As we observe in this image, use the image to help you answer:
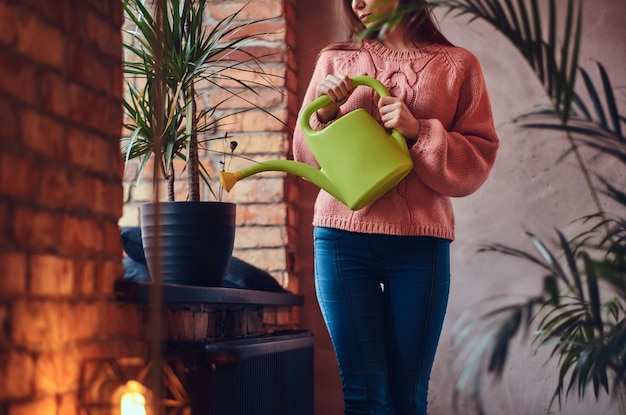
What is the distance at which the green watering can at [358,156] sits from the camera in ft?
5.23

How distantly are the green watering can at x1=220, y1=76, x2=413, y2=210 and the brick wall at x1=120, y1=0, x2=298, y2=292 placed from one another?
3.68 ft

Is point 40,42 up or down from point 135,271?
up

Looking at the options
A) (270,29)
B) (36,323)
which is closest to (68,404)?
(36,323)

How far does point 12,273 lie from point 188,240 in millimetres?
806

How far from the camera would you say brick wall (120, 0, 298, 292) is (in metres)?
2.78

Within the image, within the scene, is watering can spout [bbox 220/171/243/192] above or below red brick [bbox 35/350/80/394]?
above

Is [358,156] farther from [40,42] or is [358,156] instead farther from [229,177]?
[40,42]

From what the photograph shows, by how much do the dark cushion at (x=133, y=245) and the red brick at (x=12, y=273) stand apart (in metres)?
1.03

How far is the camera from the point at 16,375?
3.74 feet

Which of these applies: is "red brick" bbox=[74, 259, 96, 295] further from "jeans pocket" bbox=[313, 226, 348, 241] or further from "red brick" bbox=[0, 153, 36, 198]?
"jeans pocket" bbox=[313, 226, 348, 241]

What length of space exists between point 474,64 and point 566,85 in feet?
1.66

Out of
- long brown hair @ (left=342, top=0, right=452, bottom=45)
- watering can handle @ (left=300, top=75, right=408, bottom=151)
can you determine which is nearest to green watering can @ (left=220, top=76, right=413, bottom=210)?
watering can handle @ (left=300, top=75, right=408, bottom=151)

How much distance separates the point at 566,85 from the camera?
126 centimetres

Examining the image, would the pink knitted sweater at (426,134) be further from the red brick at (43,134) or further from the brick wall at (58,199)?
the red brick at (43,134)
